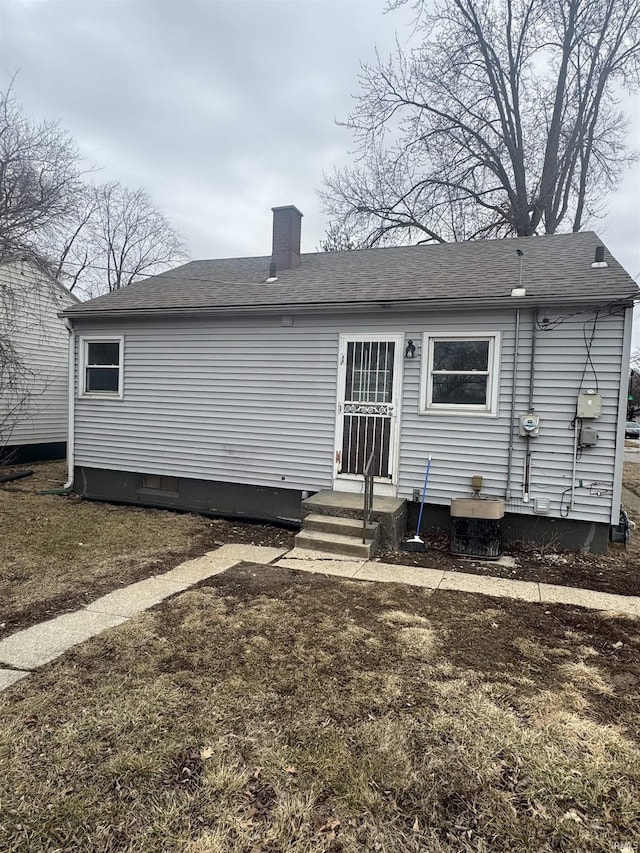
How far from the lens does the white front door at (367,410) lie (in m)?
6.69

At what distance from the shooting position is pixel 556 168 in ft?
49.7

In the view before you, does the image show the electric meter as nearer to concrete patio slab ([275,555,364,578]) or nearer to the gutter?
the gutter

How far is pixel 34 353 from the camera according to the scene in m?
12.8

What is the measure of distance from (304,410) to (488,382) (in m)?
2.56

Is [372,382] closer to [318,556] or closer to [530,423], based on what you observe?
[530,423]

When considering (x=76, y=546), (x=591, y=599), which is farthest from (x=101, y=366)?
(x=591, y=599)

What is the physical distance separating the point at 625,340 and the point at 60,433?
43.5 feet

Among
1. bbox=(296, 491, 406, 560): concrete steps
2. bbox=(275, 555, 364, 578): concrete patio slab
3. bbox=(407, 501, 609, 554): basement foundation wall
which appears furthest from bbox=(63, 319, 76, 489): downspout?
bbox=(407, 501, 609, 554): basement foundation wall

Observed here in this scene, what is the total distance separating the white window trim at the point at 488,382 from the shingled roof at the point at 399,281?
41 cm

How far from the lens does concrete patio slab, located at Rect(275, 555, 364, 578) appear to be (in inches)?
204

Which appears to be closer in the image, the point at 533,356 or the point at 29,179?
the point at 533,356

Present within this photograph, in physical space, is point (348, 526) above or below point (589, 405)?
below

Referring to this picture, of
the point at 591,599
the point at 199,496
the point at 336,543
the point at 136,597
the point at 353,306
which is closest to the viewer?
the point at 136,597

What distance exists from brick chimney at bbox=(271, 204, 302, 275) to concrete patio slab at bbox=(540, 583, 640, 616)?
→ 6991 millimetres
